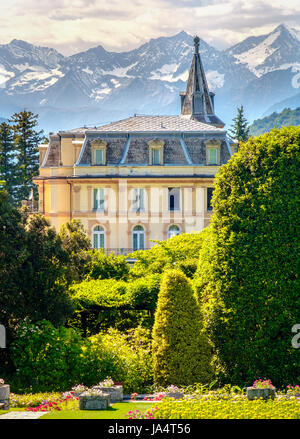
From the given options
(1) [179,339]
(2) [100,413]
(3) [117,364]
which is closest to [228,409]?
(2) [100,413]

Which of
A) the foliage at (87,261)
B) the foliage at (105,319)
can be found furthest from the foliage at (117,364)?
the foliage at (87,261)

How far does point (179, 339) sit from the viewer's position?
83.7 ft

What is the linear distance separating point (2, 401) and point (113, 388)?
3.00 meters

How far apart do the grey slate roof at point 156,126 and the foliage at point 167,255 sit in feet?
98.3

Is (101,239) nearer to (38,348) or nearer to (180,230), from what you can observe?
(180,230)

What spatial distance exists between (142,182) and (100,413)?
170ft

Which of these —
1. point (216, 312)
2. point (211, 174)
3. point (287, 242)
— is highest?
point (211, 174)

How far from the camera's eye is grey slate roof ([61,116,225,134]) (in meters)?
71.7

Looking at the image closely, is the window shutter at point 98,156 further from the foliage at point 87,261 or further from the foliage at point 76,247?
the foliage at point 87,261

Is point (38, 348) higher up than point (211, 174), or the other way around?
point (211, 174)

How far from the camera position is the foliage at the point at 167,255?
3834cm

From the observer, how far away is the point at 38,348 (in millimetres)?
26359

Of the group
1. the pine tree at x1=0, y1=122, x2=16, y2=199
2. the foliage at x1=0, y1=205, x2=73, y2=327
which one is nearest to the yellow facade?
the pine tree at x1=0, y1=122, x2=16, y2=199
